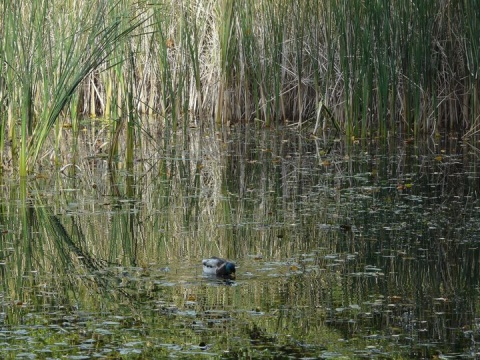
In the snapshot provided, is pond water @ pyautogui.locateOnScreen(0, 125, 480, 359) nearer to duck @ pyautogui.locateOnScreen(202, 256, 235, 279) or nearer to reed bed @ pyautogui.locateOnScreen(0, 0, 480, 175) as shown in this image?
duck @ pyautogui.locateOnScreen(202, 256, 235, 279)

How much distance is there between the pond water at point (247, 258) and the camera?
3957 millimetres

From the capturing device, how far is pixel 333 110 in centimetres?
1126

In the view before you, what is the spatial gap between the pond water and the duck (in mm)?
48

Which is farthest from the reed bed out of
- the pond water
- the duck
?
the duck

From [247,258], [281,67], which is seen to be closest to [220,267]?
[247,258]

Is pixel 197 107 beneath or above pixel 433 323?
above

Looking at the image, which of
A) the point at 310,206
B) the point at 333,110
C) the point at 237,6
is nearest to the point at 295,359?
the point at 310,206

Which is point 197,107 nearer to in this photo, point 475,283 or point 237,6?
point 237,6

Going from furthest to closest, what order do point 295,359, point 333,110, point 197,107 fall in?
point 197,107 → point 333,110 → point 295,359

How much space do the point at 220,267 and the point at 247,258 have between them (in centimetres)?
50

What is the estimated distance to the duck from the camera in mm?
4871

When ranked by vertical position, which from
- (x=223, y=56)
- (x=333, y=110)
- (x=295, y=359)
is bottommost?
(x=295, y=359)

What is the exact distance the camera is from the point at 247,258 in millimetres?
5348

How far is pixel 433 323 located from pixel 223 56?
843cm
